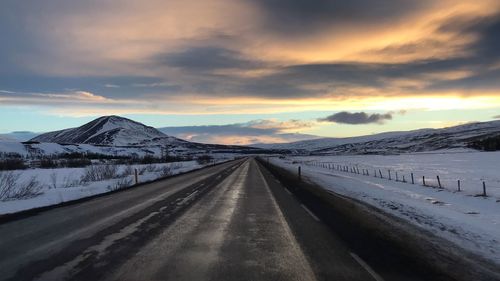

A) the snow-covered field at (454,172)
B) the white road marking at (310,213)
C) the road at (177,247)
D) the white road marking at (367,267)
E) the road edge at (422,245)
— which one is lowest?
the snow-covered field at (454,172)

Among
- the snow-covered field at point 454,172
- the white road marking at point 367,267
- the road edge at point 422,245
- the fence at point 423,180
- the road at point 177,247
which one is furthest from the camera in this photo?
the snow-covered field at point 454,172

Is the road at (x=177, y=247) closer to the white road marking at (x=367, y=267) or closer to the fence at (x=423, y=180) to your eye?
the white road marking at (x=367, y=267)

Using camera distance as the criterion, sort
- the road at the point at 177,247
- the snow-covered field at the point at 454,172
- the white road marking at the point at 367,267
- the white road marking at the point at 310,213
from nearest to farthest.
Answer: the white road marking at the point at 367,267 → the road at the point at 177,247 → the white road marking at the point at 310,213 → the snow-covered field at the point at 454,172

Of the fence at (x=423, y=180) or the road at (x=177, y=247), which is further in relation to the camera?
the fence at (x=423, y=180)

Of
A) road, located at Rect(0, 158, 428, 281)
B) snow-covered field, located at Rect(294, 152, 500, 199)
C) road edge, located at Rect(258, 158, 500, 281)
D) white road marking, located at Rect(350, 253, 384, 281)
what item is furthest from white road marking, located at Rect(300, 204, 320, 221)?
snow-covered field, located at Rect(294, 152, 500, 199)

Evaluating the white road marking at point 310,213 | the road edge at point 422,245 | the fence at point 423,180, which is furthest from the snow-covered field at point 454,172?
the road edge at point 422,245

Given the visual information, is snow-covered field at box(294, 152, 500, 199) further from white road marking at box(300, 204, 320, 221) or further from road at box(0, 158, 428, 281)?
road at box(0, 158, 428, 281)

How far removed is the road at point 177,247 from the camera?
6.74 metres

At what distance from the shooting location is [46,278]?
21.0ft

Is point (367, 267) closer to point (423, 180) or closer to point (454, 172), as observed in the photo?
point (423, 180)

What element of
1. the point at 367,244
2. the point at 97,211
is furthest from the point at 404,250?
the point at 97,211

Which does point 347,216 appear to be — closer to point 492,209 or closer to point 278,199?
point 278,199

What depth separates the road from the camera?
6.74m

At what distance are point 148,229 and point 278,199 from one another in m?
8.69
